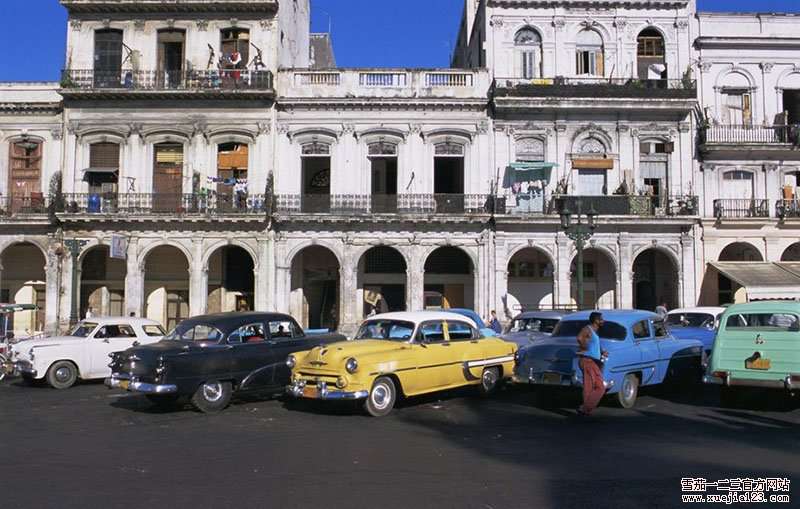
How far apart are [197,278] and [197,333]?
14883 mm

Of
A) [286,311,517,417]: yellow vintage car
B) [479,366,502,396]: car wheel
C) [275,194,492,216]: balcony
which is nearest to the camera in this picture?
[286,311,517,417]: yellow vintage car

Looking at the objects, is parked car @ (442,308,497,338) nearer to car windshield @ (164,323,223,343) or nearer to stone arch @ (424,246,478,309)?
car windshield @ (164,323,223,343)

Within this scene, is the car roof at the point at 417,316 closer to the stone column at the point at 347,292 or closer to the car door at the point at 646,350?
the car door at the point at 646,350

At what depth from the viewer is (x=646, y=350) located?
1177 cm

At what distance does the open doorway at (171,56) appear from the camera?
2681 cm

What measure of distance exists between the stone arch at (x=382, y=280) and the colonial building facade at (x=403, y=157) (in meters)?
1.92

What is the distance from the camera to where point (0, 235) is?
26.5 m

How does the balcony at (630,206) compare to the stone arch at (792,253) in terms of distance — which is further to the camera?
the stone arch at (792,253)

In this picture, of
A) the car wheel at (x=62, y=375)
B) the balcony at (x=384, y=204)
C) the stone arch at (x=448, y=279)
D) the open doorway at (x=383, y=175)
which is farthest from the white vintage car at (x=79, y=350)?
the stone arch at (x=448, y=279)

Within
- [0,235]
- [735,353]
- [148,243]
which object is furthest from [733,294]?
[0,235]

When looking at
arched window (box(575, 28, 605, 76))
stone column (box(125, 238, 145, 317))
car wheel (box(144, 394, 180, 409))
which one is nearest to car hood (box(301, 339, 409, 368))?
car wheel (box(144, 394, 180, 409))

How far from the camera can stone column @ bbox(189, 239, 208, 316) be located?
1028 inches

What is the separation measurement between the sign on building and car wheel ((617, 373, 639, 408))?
1968cm

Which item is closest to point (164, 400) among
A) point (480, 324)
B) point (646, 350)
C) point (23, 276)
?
point (480, 324)
